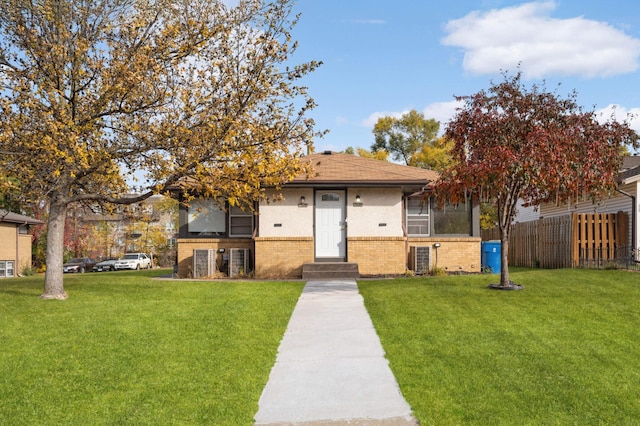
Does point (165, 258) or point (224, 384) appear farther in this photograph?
point (165, 258)

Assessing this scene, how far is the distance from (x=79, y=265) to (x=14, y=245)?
7070mm

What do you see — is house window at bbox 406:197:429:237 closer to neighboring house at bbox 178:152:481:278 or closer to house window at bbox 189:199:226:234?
neighboring house at bbox 178:152:481:278

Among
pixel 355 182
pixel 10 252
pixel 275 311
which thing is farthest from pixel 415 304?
pixel 10 252

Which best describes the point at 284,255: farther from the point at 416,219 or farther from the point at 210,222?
the point at 416,219

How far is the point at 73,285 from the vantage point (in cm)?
1502

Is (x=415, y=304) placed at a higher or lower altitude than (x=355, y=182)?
lower

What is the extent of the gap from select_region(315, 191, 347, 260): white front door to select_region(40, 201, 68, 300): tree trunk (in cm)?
763

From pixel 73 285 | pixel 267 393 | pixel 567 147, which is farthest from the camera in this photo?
pixel 73 285

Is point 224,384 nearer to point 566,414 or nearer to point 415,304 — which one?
point 566,414

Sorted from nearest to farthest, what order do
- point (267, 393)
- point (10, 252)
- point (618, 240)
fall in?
1. point (267, 393)
2. point (618, 240)
3. point (10, 252)

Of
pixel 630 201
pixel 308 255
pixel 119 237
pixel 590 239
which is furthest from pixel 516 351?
pixel 119 237

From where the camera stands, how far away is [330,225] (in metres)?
17.9

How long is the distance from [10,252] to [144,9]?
84.8ft

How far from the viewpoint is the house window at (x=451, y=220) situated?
18.7m
